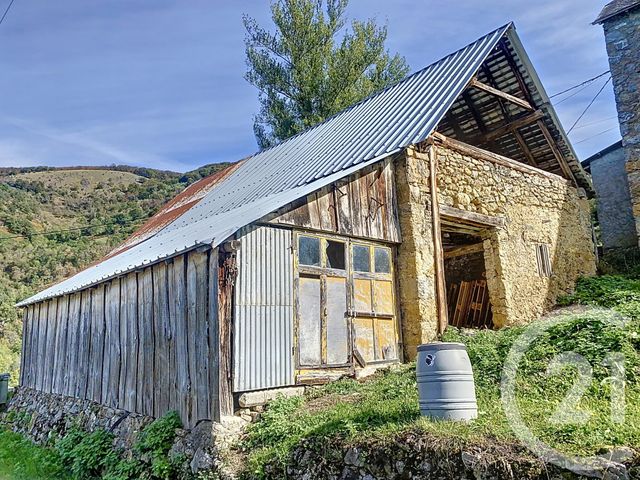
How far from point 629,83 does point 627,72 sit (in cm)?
30

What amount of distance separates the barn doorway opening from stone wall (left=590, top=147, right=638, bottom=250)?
4479 millimetres

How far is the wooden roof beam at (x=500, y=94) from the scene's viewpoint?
405 inches

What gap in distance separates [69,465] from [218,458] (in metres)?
3.95

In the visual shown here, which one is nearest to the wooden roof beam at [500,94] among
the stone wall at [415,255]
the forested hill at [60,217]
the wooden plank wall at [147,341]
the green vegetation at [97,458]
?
the stone wall at [415,255]

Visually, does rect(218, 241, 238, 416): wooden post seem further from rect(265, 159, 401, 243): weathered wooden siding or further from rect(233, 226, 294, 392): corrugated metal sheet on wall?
rect(265, 159, 401, 243): weathered wooden siding

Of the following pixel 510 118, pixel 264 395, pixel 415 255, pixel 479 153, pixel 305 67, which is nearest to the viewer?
pixel 264 395

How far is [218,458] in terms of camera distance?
5.68 metres

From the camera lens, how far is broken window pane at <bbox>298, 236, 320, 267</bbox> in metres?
7.53

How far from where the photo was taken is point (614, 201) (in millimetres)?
14812

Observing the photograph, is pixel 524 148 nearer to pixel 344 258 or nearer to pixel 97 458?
pixel 344 258

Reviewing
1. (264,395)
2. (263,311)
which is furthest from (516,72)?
(264,395)

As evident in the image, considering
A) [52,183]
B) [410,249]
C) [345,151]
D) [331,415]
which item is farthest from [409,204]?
[52,183]

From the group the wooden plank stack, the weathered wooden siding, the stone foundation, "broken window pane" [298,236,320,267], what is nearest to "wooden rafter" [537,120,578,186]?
the wooden plank stack

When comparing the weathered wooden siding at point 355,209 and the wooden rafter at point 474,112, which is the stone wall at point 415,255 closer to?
the weathered wooden siding at point 355,209
